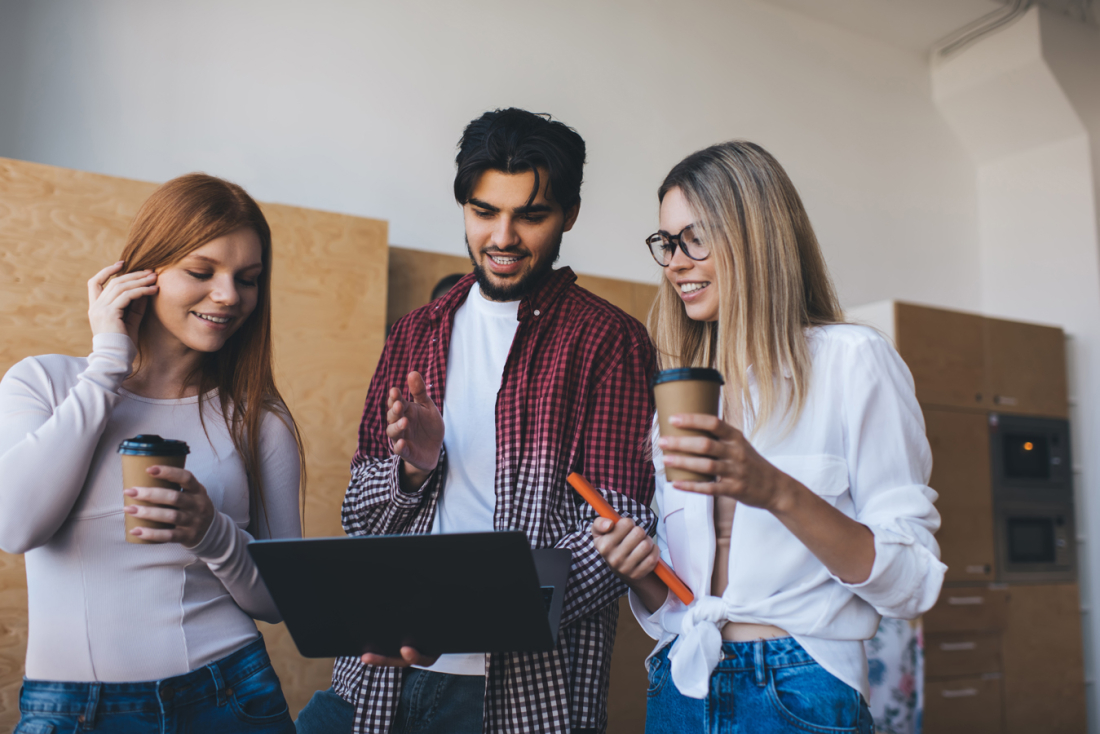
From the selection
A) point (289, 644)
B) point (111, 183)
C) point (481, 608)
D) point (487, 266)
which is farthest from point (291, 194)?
point (481, 608)

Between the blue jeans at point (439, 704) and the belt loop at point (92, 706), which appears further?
the blue jeans at point (439, 704)

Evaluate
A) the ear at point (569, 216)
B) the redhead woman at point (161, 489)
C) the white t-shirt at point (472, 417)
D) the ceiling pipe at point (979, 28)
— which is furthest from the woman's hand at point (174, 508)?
the ceiling pipe at point (979, 28)

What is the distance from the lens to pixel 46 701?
102 cm

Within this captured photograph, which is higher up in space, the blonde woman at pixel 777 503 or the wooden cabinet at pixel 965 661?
the blonde woman at pixel 777 503

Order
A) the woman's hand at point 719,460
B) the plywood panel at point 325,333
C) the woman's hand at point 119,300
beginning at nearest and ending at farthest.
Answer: the woman's hand at point 719,460
the woman's hand at point 119,300
the plywood panel at point 325,333

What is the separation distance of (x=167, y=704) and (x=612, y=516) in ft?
2.09

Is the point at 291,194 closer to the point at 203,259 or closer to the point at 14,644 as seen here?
the point at 14,644

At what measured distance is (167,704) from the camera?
1044 millimetres

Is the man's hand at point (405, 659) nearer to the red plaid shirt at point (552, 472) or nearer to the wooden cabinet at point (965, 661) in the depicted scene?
the red plaid shirt at point (552, 472)

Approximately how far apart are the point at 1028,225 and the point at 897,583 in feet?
15.6

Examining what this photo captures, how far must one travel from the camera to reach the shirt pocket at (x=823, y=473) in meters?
1.00

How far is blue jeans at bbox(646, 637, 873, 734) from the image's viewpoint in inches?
36.8

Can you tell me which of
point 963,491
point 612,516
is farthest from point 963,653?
point 612,516

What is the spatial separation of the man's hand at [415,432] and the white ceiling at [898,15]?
4.21m
